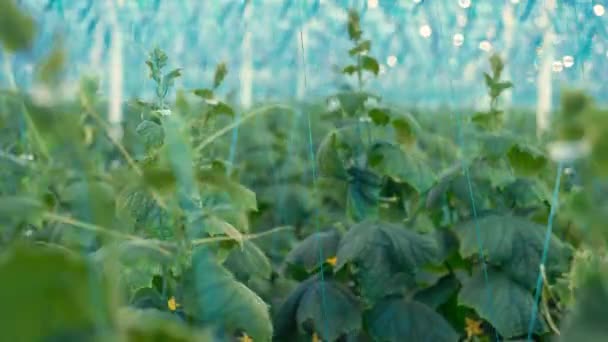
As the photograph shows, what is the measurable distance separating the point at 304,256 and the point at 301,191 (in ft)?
7.57

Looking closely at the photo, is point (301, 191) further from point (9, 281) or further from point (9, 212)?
point (9, 281)

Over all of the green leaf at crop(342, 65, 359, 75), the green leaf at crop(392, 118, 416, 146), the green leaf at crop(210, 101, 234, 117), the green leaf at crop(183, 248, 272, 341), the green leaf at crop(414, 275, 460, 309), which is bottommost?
the green leaf at crop(414, 275, 460, 309)

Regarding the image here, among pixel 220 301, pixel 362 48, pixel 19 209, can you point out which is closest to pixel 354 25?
pixel 362 48

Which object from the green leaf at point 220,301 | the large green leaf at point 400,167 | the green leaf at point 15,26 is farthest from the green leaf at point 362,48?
the green leaf at point 15,26

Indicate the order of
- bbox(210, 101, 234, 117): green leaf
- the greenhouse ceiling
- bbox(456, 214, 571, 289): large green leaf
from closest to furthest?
bbox(210, 101, 234, 117): green leaf, bbox(456, 214, 571, 289): large green leaf, the greenhouse ceiling

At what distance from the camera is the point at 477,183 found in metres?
3.17

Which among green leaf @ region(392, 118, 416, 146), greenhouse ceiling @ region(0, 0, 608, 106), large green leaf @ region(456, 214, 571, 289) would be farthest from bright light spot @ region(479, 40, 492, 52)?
large green leaf @ region(456, 214, 571, 289)

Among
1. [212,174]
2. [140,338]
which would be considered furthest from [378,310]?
[140,338]

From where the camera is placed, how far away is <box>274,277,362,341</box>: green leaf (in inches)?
113

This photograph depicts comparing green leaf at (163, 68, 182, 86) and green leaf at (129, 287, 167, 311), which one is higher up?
green leaf at (163, 68, 182, 86)

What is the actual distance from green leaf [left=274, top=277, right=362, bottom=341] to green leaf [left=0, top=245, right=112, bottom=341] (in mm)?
1937

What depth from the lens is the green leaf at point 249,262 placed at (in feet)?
8.24

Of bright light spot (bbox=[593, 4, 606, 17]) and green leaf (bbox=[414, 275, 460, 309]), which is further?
bright light spot (bbox=[593, 4, 606, 17])

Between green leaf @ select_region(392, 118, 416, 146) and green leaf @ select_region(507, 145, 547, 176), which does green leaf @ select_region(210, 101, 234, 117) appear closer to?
green leaf @ select_region(392, 118, 416, 146)
